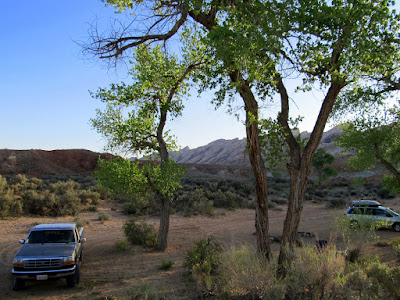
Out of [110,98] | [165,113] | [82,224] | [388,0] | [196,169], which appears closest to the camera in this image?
[388,0]

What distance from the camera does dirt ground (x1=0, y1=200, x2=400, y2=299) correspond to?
8.41 metres

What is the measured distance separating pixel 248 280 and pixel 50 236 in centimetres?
643

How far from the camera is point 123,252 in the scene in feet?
42.6

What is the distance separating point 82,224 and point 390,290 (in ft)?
54.5

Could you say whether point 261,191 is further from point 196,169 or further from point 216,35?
point 196,169

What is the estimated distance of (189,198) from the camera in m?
27.1

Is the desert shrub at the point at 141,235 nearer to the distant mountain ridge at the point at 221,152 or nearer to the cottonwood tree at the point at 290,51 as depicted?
the cottonwood tree at the point at 290,51

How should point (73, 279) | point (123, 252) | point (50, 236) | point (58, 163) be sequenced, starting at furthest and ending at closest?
point (58, 163), point (123, 252), point (50, 236), point (73, 279)

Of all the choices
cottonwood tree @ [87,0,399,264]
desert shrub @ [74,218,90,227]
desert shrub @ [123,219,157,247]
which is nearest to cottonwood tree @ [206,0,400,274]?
cottonwood tree @ [87,0,399,264]

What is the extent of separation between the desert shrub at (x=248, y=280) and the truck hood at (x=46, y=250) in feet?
15.0

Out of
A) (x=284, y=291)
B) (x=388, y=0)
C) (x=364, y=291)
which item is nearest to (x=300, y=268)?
(x=284, y=291)

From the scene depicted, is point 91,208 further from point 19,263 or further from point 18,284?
point 19,263

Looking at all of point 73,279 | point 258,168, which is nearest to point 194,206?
point 73,279

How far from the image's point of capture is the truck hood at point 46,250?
8.38 m
